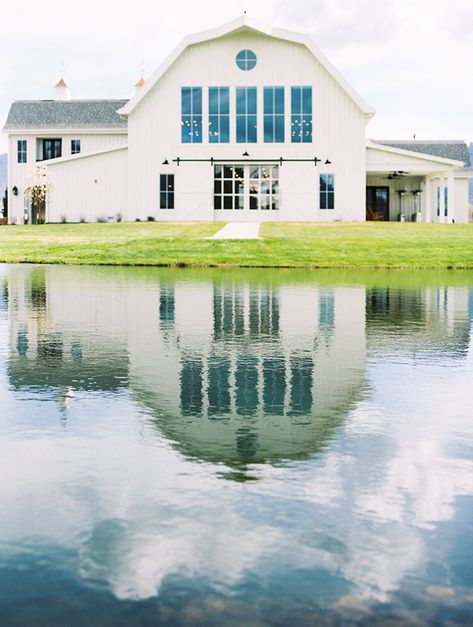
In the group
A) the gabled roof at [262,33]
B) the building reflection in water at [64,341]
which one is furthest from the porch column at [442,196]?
the building reflection in water at [64,341]

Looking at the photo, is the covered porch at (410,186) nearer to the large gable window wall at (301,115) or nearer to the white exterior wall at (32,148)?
the large gable window wall at (301,115)

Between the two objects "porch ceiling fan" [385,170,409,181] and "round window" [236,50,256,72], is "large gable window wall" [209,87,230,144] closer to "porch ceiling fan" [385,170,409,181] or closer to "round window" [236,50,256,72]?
"round window" [236,50,256,72]

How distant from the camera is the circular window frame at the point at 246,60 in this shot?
151 feet

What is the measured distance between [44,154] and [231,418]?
52.6 m

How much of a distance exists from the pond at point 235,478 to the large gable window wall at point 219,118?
35.9 m

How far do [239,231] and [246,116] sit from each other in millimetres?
10040

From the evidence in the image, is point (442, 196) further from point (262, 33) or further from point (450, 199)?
point (262, 33)

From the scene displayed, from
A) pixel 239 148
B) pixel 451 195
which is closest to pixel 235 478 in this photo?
pixel 239 148

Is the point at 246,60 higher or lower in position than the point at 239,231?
higher

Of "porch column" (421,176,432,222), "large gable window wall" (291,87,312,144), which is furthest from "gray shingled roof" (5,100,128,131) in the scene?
"porch column" (421,176,432,222)

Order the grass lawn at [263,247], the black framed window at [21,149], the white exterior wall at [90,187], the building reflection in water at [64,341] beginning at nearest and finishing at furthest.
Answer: the building reflection in water at [64,341], the grass lawn at [263,247], the white exterior wall at [90,187], the black framed window at [21,149]

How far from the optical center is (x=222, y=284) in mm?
20641

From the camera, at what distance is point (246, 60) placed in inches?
1816

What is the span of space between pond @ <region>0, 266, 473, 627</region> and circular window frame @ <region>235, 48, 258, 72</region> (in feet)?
119
